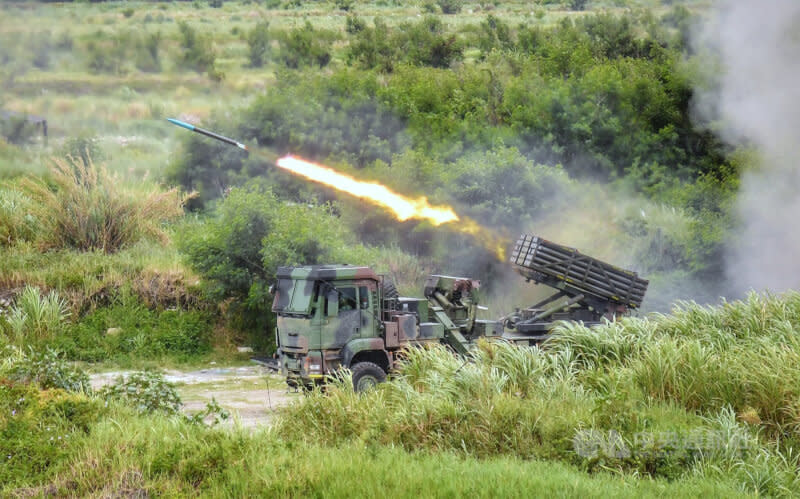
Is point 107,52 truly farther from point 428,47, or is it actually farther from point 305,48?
point 428,47

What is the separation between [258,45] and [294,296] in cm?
2862

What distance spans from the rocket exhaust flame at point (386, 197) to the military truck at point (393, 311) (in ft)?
14.7

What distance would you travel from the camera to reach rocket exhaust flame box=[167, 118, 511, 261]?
22.1 metres

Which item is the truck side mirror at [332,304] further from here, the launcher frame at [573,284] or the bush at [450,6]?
the bush at [450,6]

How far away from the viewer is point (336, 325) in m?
16.1

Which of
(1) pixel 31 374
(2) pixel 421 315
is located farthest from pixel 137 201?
(1) pixel 31 374

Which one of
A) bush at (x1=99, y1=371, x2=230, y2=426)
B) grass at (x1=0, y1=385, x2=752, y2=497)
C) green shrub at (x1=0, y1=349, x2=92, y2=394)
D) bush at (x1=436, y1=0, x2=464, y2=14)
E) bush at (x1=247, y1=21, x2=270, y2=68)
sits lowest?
grass at (x1=0, y1=385, x2=752, y2=497)

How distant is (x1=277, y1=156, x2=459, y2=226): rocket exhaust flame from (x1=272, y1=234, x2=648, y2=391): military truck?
4471mm

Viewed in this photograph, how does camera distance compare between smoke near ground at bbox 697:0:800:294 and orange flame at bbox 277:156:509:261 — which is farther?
smoke near ground at bbox 697:0:800:294

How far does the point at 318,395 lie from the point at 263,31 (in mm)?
33531

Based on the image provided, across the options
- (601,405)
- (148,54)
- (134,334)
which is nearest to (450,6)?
(148,54)

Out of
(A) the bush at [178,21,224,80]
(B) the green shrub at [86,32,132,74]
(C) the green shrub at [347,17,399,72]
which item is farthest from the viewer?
(C) the green shrub at [347,17,399,72]

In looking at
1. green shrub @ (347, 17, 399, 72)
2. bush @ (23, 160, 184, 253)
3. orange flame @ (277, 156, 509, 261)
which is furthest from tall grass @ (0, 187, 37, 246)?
green shrub @ (347, 17, 399, 72)

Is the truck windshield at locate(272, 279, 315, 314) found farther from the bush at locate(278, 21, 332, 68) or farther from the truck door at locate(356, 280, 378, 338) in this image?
the bush at locate(278, 21, 332, 68)
